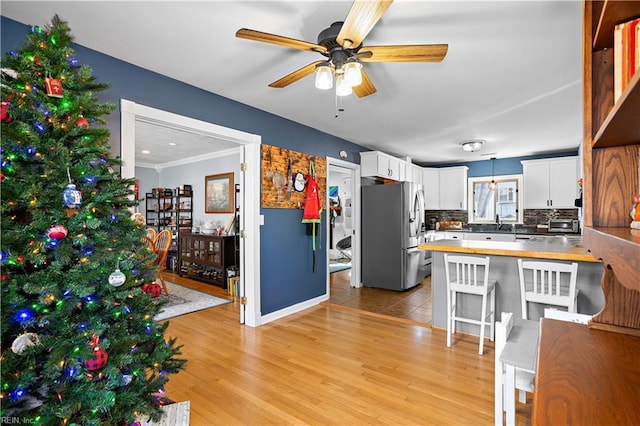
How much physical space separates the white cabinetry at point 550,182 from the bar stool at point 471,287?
3.69 metres

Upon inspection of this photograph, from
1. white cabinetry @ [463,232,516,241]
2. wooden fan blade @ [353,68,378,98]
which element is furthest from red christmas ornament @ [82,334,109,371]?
white cabinetry @ [463,232,516,241]

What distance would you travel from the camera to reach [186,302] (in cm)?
455

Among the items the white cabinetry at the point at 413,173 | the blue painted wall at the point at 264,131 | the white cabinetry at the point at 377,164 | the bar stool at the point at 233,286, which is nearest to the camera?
the blue painted wall at the point at 264,131

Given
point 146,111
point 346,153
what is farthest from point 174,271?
point 146,111

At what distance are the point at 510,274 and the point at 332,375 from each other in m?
2.01

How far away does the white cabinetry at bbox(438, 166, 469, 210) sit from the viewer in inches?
267

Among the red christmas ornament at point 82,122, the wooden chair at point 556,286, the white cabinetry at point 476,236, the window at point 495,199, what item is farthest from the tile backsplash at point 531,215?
the red christmas ornament at point 82,122

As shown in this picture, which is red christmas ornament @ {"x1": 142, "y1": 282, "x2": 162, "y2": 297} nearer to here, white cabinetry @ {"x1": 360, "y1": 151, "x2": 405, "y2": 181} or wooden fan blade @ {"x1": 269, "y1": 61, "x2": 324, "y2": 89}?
wooden fan blade @ {"x1": 269, "y1": 61, "x2": 324, "y2": 89}

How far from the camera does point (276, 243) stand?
3.83m

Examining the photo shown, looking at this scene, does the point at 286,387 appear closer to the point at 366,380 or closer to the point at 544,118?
the point at 366,380

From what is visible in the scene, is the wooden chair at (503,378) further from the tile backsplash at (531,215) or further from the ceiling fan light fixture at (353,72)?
the tile backsplash at (531,215)

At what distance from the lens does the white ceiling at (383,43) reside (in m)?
1.88

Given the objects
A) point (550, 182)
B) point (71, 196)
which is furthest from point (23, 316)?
point (550, 182)

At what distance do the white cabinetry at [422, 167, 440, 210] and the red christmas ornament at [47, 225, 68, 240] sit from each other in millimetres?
6713
